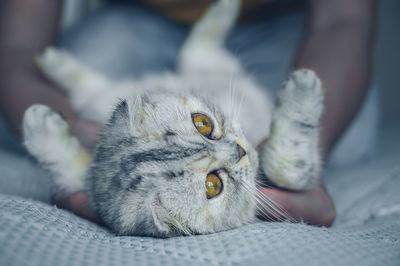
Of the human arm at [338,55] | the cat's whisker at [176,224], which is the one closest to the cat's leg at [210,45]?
the human arm at [338,55]

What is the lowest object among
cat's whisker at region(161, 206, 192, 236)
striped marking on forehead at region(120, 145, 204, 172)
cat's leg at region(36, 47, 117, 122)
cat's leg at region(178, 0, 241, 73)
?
cat's whisker at region(161, 206, 192, 236)

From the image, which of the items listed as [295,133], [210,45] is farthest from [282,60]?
[295,133]

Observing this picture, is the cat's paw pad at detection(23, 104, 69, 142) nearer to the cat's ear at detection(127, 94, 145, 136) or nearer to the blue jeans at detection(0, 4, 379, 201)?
the cat's ear at detection(127, 94, 145, 136)

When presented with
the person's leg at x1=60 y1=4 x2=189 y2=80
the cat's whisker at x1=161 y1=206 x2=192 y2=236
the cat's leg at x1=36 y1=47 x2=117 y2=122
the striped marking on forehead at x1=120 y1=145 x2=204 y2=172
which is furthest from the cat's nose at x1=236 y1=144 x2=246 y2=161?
the person's leg at x1=60 y1=4 x2=189 y2=80

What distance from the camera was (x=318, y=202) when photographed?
2.66ft

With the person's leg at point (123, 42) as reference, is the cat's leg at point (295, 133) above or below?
below

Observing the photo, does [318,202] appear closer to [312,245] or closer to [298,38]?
[312,245]

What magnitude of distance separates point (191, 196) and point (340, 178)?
0.75 m

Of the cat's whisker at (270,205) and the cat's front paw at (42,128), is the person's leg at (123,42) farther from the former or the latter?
the cat's whisker at (270,205)

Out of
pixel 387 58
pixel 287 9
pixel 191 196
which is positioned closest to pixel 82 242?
pixel 191 196

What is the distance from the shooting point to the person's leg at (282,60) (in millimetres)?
1367

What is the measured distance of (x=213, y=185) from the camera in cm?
76

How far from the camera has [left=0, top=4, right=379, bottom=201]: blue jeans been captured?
1384 millimetres

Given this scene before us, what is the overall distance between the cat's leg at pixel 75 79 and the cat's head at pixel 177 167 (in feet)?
1.57
